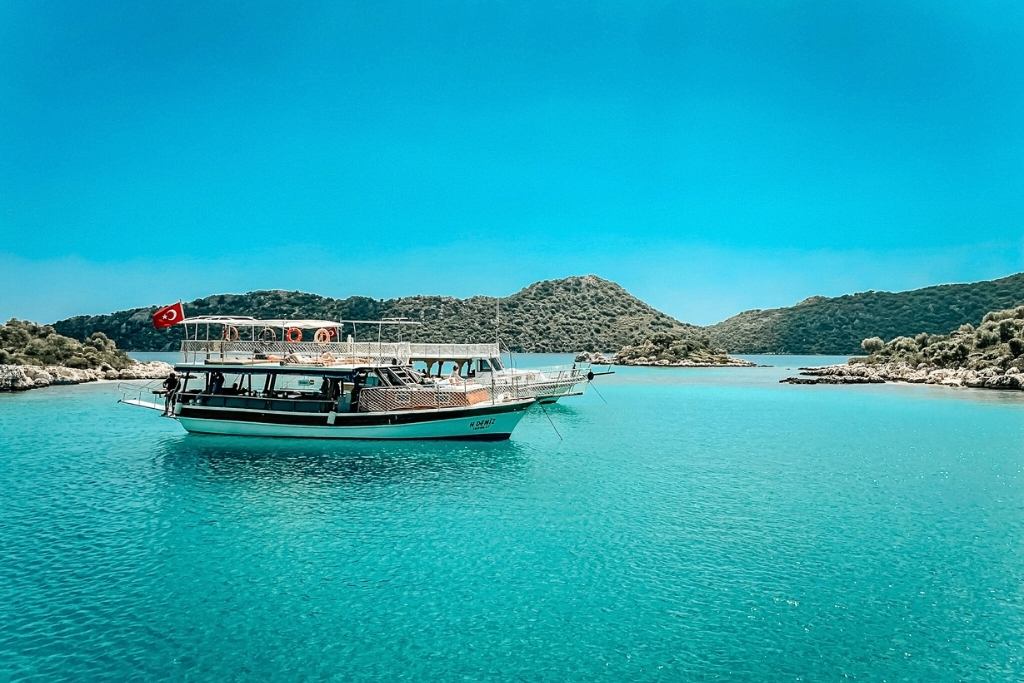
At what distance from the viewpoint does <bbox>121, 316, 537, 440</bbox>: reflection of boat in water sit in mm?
30938

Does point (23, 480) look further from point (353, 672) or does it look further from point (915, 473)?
point (915, 473)

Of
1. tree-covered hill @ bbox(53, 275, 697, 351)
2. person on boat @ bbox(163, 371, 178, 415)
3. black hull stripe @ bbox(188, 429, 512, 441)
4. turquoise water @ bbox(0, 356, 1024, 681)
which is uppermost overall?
tree-covered hill @ bbox(53, 275, 697, 351)

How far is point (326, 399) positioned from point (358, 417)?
7.22ft

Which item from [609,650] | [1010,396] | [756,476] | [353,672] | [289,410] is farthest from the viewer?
[1010,396]

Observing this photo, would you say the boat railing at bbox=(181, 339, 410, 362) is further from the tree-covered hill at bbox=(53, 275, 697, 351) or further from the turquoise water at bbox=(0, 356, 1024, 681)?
the tree-covered hill at bbox=(53, 275, 697, 351)

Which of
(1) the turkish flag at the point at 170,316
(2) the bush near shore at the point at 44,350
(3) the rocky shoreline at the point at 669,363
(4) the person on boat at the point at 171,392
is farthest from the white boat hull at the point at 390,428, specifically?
(3) the rocky shoreline at the point at 669,363

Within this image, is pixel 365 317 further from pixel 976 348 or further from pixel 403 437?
pixel 403 437

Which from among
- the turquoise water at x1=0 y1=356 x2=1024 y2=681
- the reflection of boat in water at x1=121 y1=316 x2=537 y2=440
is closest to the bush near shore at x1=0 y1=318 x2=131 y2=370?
the turquoise water at x1=0 y1=356 x2=1024 y2=681

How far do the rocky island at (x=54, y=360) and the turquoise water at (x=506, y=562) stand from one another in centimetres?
3897

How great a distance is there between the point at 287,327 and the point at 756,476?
2389 centimetres

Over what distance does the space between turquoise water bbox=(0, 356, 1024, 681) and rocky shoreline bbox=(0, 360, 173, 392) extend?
35.8 metres

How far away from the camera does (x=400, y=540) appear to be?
17.0 m

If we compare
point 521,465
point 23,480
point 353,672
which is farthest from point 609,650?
point 23,480

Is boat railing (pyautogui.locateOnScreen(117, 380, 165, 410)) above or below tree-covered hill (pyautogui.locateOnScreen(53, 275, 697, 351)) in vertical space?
below
